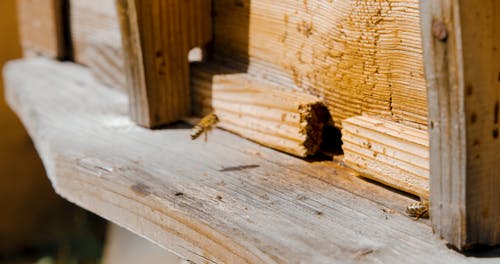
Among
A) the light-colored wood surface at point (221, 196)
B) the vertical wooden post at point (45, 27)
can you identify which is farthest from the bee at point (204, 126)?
the vertical wooden post at point (45, 27)

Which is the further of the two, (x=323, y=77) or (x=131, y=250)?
(x=131, y=250)

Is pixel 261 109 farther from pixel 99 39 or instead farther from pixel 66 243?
pixel 66 243

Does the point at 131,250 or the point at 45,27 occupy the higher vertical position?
the point at 45,27

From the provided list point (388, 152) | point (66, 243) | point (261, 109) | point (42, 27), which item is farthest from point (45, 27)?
point (388, 152)

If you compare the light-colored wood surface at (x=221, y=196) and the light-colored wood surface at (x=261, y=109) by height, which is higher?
the light-colored wood surface at (x=261, y=109)

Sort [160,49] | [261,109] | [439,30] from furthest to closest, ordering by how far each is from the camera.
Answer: [160,49] < [261,109] < [439,30]

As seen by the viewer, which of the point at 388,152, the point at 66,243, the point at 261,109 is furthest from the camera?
the point at 66,243

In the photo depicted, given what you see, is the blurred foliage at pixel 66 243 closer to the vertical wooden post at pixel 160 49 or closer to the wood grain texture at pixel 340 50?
the vertical wooden post at pixel 160 49
